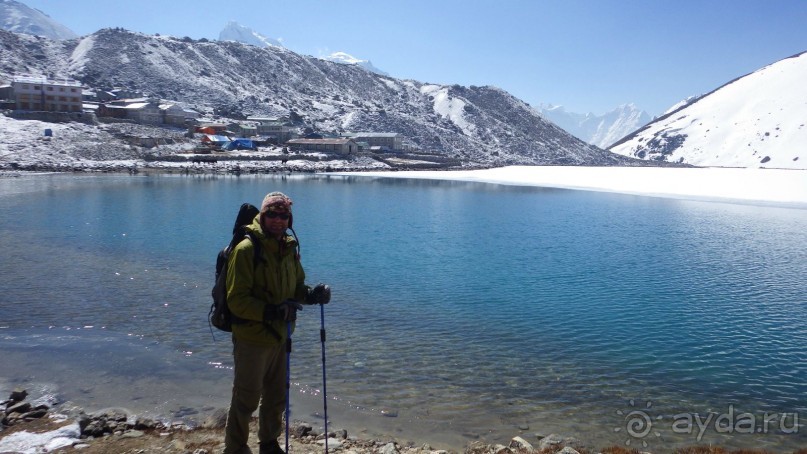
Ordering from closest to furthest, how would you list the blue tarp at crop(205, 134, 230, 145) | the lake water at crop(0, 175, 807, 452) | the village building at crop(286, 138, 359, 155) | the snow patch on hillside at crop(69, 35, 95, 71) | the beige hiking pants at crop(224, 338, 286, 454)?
the beige hiking pants at crop(224, 338, 286, 454)
the lake water at crop(0, 175, 807, 452)
the blue tarp at crop(205, 134, 230, 145)
the village building at crop(286, 138, 359, 155)
the snow patch on hillside at crop(69, 35, 95, 71)

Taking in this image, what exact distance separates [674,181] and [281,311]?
83971 millimetres


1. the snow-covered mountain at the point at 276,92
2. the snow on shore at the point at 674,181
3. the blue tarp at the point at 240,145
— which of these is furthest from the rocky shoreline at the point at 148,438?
the snow-covered mountain at the point at 276,92

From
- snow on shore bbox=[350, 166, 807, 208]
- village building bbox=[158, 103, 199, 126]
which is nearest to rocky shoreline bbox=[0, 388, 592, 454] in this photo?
snow on shore bbox=[350, 166, 807, 208]

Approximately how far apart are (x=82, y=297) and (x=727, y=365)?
16.7m

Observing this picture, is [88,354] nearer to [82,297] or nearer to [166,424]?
[166,424]

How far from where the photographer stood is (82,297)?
15523mm

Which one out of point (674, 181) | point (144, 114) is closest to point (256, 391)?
point (674, 181)

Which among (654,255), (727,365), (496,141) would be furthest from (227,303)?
(496,141)

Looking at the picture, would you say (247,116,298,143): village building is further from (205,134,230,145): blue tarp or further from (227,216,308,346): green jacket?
(227,216,308,346): green jacket

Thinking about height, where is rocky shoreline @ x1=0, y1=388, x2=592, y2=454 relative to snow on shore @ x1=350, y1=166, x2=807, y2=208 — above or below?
below

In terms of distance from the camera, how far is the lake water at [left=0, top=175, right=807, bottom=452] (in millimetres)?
8969

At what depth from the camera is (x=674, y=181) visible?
78562mm

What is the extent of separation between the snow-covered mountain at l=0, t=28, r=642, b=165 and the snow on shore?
42222 mm

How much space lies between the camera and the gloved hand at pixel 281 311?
17.1 feet
